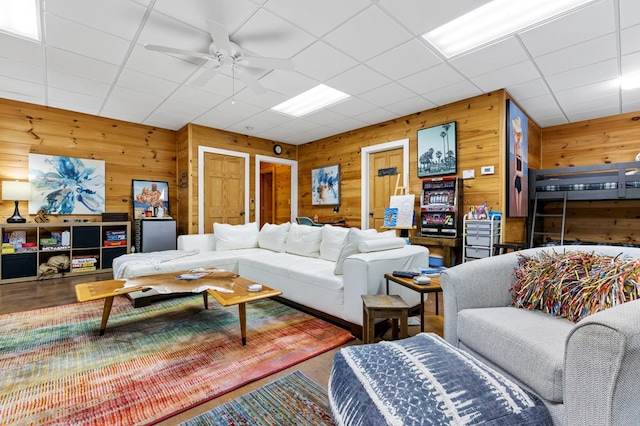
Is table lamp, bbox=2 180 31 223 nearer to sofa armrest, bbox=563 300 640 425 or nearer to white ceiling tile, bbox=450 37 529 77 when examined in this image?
white ceiling tile, bbox=450 37 529 77

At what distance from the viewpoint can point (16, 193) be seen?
4250 mm

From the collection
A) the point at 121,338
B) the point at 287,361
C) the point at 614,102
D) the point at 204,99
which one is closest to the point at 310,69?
the point at 204,99

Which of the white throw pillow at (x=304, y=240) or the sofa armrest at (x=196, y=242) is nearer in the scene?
the white throw pillow at (x=304, y=240)

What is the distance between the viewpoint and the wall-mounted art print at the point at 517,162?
4.05 m

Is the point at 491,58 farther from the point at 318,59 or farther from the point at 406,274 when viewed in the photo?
the point at 406,274

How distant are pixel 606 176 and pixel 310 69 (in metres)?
4.62

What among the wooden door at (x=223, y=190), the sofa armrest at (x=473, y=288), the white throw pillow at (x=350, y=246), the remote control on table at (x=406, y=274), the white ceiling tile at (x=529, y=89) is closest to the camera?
the sofa armrest at (x=473, y=288)

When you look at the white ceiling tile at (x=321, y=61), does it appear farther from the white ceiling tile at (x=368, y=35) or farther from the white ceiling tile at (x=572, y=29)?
the white ceiling tile at (x=572, y=29)

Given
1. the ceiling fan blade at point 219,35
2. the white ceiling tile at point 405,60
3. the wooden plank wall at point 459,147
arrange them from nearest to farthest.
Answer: the ceiling fan blade at point 219,35 < the white ceiling tile at point 405,60 < the wooden plank wall at point 459,147

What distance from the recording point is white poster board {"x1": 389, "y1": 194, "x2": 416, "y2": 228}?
15.2 ft

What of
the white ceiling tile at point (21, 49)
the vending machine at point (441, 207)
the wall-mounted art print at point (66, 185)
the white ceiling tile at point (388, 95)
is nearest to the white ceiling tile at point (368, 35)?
the white ceiling tile at point (388, 95)

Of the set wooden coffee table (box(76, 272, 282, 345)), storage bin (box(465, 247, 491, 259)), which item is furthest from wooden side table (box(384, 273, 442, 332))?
storage bin (box(465, 247, 491, 259))

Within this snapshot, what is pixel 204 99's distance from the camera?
4355mm

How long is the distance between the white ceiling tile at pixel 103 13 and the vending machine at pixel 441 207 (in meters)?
3.97
